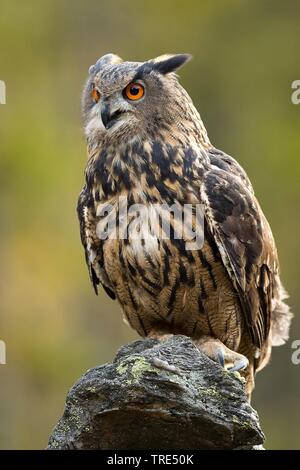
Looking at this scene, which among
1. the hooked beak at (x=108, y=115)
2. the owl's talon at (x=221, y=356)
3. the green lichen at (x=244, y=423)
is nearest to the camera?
the green lichen at (x=244, y=423)

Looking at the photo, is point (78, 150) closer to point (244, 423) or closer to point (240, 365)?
point (240, 365)

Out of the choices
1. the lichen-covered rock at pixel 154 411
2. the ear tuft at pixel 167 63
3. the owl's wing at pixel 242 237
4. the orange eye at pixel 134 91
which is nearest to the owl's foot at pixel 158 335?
the owl's wing at pixel 242 237

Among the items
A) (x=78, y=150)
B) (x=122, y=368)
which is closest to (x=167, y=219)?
(x=122, y=368)

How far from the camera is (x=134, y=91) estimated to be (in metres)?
5.30

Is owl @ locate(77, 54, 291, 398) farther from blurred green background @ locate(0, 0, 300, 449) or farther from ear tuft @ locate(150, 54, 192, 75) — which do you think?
blurred green background @ locate(0, 0, 300, 449)

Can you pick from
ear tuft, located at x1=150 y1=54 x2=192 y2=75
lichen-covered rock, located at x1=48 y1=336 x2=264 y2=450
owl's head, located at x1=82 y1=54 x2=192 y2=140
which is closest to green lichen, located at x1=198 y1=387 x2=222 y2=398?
lichen-covered rock, located at x1=48 y1=336 x2=264 y2=450

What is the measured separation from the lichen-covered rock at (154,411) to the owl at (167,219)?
696 millimetres

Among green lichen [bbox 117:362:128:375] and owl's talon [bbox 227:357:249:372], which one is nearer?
green lichen [bbox 117:362:128:375]

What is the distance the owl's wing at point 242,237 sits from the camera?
5.21 metres

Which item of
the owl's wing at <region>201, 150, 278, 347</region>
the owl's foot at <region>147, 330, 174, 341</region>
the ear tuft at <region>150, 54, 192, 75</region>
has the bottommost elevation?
the owl's foot at <region>147, 330, 174, 341</region>

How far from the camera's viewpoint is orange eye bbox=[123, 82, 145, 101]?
17.4ft

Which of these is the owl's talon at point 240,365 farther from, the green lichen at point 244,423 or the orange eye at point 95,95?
the orange eye at point 95,95

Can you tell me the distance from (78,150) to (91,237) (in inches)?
389

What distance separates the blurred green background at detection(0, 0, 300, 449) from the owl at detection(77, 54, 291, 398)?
25.2 feet
